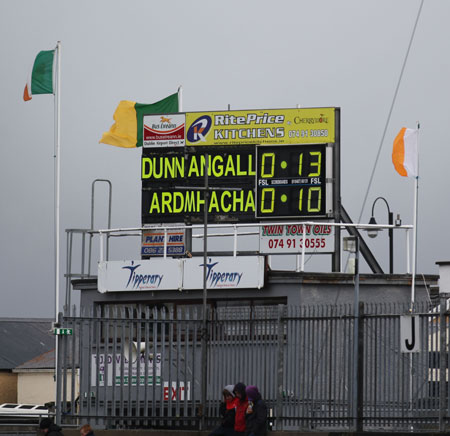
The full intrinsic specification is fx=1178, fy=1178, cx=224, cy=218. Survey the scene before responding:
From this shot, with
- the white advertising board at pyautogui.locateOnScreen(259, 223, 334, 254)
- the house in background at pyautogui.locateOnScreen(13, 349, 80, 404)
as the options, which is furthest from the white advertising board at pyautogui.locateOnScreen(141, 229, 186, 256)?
the house in background at pyautogui.locateOnScreen(13, 349, 80, 404)

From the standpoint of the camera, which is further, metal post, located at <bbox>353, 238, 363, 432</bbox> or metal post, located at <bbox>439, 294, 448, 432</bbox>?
metal post, located at <bbox>353, 238, 363, 432</bbox>

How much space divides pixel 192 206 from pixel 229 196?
1060 millimetres

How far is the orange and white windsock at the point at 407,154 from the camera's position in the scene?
95.2 ft

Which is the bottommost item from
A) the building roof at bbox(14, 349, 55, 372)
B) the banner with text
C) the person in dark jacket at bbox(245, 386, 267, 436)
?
the building roof at bbox(14, 349, 55, 372)

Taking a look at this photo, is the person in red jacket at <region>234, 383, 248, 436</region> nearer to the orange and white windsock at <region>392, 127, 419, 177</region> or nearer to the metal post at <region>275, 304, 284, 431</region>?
the metal post at <region>275, 304, 284, 431</region>

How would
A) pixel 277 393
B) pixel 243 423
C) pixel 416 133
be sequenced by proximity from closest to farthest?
pixel 243 423 → pixel 277 393 → pixel 416 133

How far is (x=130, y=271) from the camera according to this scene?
30.9 metres

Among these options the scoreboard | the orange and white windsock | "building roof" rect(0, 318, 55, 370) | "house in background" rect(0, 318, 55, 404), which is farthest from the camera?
"building roof" rect(0, 318, 55, 370)

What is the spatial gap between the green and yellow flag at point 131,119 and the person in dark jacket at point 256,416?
15278mm

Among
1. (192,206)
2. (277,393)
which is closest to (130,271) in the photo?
(192,206)

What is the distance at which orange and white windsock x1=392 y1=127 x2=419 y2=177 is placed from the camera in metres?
29.0

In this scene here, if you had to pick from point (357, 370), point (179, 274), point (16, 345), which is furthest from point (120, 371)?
point (16, 345)

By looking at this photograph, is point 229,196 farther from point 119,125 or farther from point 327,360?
point 327,360

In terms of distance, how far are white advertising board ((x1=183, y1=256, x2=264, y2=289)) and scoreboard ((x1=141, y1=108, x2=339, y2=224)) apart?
170 cm
